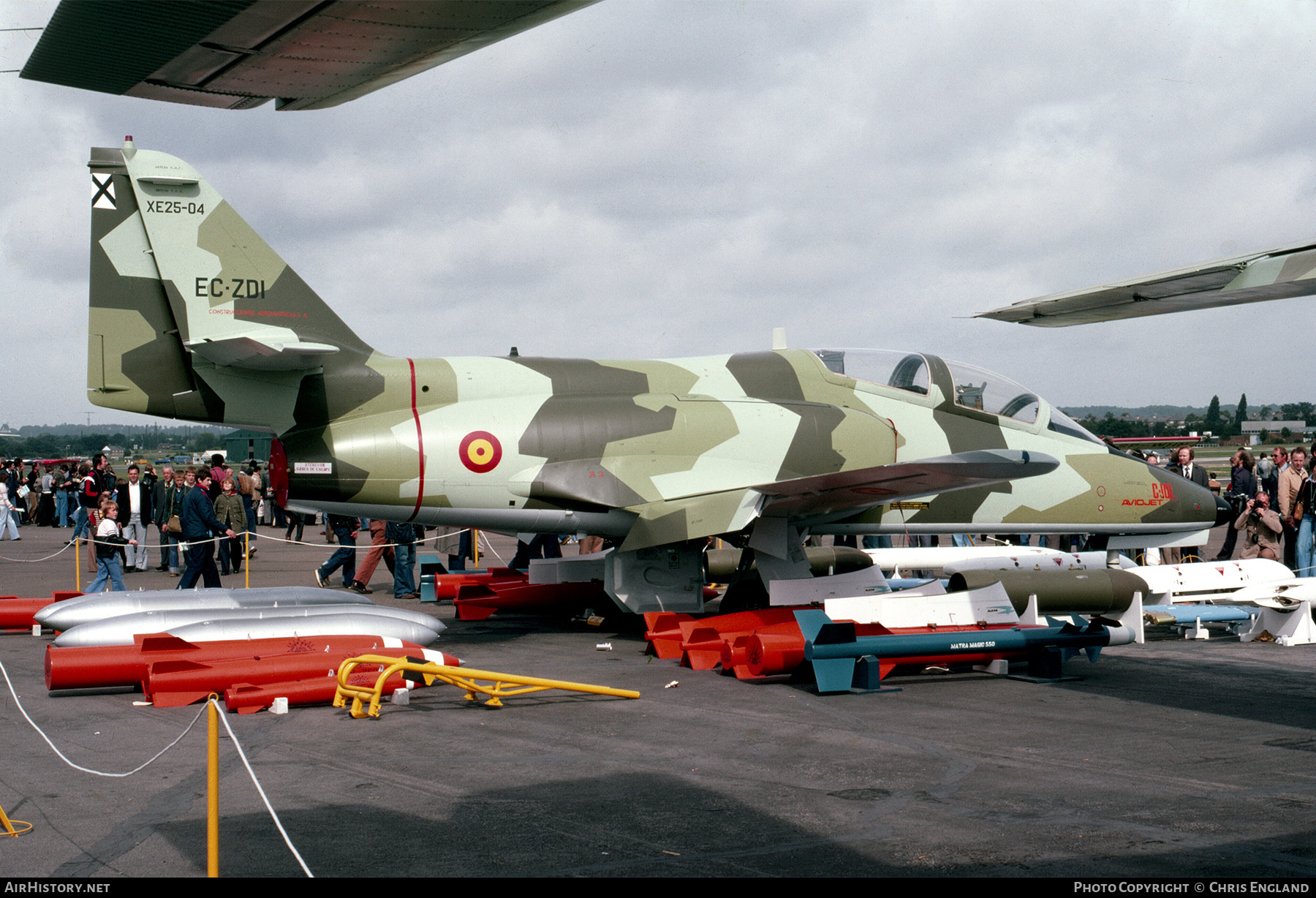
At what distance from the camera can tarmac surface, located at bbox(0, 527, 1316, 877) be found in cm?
494

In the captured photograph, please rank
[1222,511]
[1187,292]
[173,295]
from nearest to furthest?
[1187,292], [173,295], [1222,511]

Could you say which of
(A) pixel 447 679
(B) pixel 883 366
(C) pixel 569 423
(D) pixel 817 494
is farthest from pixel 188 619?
(B) pixel 883 366

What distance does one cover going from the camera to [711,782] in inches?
251

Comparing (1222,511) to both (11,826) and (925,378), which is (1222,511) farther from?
(11,826)

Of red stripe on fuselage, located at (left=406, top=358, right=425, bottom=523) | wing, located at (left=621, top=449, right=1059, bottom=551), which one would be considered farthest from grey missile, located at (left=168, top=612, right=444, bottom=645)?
wing, located at (left=621, top=449, right=1059, bottom=551)

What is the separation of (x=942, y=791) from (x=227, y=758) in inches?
182

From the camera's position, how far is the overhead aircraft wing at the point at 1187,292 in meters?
5.17

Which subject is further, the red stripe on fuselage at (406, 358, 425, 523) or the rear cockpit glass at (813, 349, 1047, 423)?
the rear cockpit glass at (813, 349, 1047, 423)

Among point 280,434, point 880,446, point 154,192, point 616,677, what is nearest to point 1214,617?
point 880,446

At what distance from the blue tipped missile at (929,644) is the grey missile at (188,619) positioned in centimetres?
424

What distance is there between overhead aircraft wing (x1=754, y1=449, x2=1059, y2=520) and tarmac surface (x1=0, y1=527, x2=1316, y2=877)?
1.95 meters

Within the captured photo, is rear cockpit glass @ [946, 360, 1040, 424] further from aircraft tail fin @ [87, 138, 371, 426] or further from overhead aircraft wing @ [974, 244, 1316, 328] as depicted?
aircraft tail fin @ [87, 138, 371, 426]

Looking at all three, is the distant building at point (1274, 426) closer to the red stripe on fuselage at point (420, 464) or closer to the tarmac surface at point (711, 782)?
the tarmac surface at point (711, 782)

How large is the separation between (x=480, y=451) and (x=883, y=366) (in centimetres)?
538
